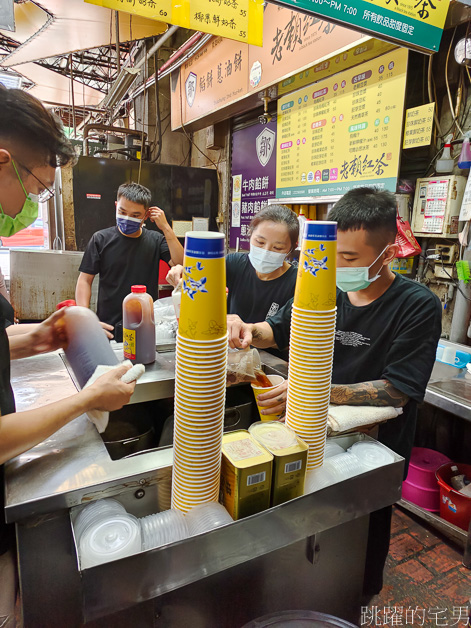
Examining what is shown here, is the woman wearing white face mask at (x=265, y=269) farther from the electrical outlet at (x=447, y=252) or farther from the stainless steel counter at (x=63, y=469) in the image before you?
the stainless steel counter at (x=63, y=469)

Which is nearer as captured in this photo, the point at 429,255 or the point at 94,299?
the point at 429,255

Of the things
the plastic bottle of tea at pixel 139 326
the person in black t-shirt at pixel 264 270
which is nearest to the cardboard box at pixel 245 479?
the plastic bottle of tea at pixel 139 326

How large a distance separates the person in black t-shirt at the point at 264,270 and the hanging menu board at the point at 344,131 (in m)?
1.09

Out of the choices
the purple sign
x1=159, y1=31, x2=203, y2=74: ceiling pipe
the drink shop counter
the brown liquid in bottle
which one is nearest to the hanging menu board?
the purple sign

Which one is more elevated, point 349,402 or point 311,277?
point 311,277

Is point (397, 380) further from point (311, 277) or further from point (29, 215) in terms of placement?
point (29, 215)

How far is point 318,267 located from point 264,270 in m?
1.48

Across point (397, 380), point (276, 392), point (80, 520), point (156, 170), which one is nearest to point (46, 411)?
point (80, 520)

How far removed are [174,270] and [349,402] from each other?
129cm

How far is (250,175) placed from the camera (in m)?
4.90

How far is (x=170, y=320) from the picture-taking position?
211 cm

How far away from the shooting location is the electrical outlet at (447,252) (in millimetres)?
2768

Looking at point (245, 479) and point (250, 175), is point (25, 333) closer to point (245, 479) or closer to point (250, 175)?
point (245, 479)

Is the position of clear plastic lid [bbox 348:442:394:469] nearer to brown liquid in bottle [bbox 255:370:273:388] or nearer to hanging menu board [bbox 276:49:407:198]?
brown liquid in bottle [bbox 255:370:273:388]
